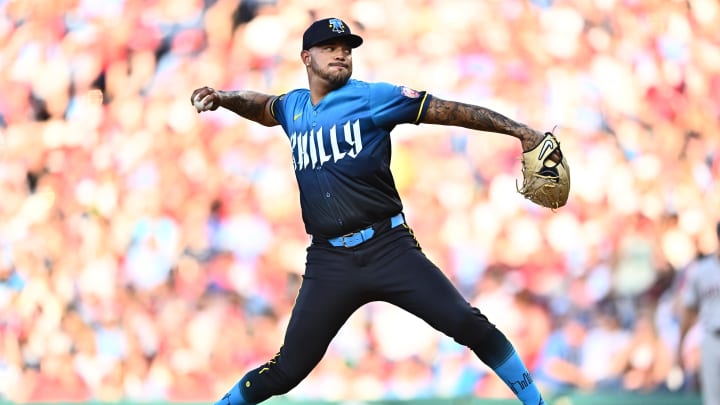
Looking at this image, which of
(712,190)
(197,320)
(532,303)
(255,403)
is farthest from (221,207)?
(712,190)

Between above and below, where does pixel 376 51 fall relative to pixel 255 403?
above

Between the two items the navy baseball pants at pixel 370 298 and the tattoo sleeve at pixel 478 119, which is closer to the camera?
the tattoo sleeve at pixel 478 119

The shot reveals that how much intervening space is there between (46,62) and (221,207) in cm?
162

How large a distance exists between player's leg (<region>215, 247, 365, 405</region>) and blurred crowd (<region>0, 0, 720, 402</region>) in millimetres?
2798

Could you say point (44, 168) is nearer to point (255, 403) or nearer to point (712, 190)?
point (255, 403)

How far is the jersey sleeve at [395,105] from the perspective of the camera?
14.9 feet

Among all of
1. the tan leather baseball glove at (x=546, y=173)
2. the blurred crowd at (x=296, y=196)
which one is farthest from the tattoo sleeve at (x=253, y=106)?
the blurred crowd at (x=296, y=196)

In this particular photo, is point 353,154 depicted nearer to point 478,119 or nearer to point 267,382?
point 478,119

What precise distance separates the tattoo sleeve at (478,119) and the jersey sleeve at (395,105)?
0.13 feet

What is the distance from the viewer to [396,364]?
748cm

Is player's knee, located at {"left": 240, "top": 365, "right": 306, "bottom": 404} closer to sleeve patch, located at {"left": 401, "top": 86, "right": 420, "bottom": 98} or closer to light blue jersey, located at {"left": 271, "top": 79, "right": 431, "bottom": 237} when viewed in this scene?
light blue jersey, located at {"left": 271, "top": 79, "right": 431, "bottom": 237}

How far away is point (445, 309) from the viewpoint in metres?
4.46

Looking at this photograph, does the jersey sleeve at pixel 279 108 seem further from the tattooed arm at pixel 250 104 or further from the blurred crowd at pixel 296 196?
the blurred crowd at pixel 296 196

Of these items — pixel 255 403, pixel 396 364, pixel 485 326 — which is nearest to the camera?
pixel 485 326
